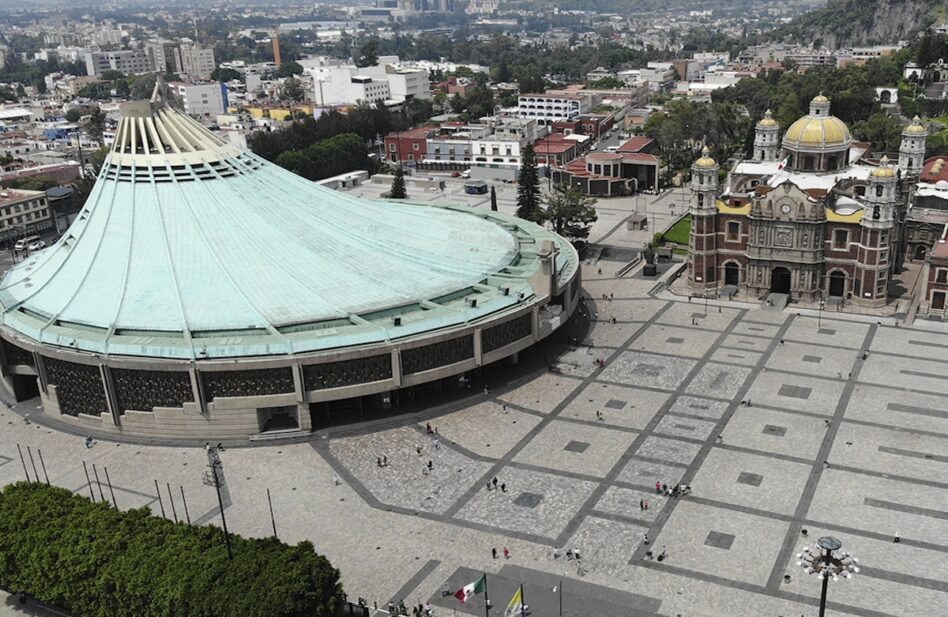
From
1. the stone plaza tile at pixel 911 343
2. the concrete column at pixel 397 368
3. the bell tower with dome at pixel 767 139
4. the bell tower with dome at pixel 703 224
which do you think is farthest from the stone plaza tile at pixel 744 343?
the bell tower with dome at pixel 767 139

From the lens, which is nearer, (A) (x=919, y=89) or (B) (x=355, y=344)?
(B) (x=355, y=344)

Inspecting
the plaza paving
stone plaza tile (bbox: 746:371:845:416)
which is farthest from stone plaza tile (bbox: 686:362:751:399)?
stone plaza tile (bbox: 746:371:845:416)

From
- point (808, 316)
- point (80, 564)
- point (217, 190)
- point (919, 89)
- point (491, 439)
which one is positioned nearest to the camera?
point (80, 564)

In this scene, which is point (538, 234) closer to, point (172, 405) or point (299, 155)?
point (172, 405)

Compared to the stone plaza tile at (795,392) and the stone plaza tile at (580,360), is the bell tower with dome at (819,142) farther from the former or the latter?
the stone plaza tile at (580,360)

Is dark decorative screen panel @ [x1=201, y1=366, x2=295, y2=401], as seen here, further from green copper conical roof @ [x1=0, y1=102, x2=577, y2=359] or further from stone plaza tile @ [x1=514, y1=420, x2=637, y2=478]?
stone plaza tile @ [x1=514, y1=420, x2=637, y2=478]

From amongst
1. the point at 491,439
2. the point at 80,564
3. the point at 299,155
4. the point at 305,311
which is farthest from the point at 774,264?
the point at 299,155

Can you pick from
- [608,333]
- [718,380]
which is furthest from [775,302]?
[718,380]
